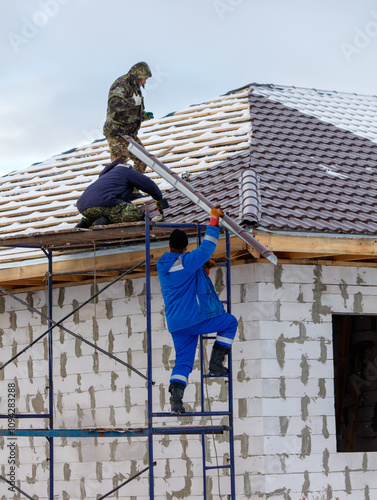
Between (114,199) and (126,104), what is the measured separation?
1.81m

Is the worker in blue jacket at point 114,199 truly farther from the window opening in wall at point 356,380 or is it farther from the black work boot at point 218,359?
the window opening in wall at point 356,380

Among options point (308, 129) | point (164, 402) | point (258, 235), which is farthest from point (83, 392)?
point (308, 129)

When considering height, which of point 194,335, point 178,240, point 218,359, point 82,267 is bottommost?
point 218,359

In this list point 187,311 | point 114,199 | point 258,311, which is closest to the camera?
point 187,311

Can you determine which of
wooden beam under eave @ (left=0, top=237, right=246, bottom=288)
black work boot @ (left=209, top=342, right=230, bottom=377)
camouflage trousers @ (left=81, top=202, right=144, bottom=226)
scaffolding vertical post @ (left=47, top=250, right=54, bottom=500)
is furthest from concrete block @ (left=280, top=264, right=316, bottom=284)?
scaffolding vertical post @ (left=47, top=250, right=54, bottom=500)

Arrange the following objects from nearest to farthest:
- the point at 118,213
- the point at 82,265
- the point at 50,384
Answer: the point at 118,213 < the point at 82,265 < the point at 50,384

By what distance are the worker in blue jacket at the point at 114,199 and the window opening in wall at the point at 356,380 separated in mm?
3243

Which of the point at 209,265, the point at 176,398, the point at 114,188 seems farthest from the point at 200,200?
the point at 176,398

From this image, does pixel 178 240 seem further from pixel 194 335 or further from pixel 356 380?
pixel 356 380

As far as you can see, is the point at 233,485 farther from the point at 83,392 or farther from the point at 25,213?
the point at 25,213

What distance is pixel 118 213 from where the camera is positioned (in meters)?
9.21

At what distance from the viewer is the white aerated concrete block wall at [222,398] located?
8.96 m

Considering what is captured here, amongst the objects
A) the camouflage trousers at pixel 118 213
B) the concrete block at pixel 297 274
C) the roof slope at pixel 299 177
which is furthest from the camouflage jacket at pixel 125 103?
the concrete block at pixel 297 274

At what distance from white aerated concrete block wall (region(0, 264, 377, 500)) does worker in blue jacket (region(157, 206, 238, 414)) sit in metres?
1.12
